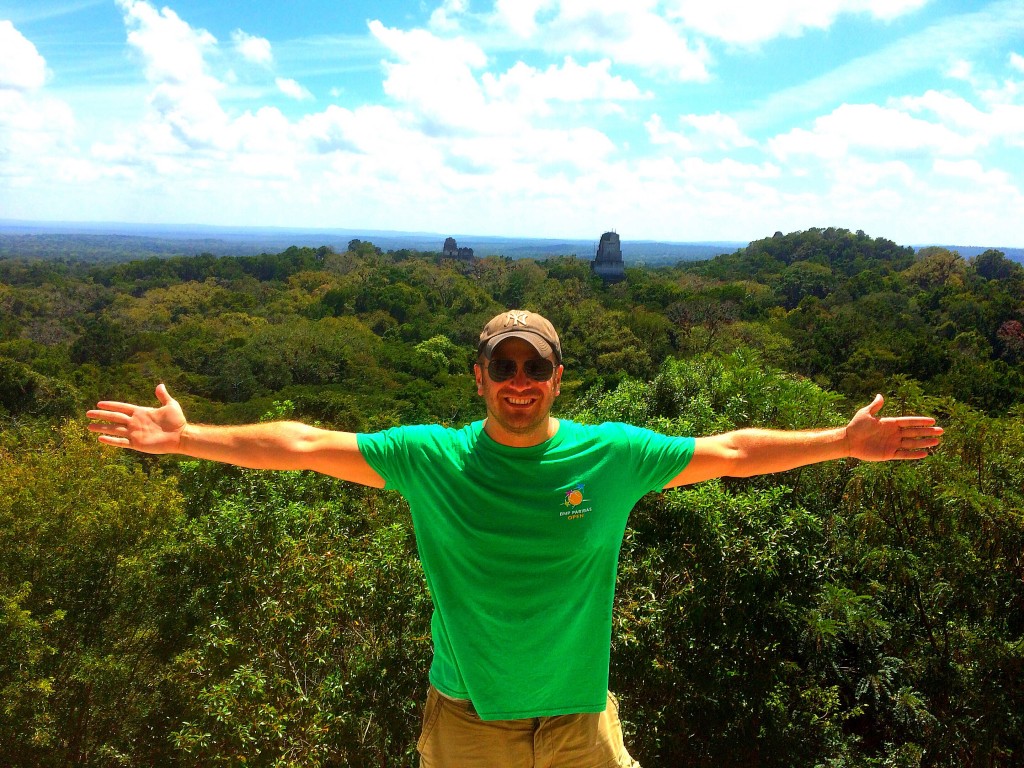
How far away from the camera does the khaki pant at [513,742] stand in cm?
237

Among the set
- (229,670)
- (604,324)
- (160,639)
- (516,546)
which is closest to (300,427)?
(516,546)

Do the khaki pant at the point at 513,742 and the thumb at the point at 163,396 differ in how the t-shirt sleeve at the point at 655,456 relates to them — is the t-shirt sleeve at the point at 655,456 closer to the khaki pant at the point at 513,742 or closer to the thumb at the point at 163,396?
the khaki pant at the point at 513,742

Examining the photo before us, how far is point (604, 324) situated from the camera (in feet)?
181

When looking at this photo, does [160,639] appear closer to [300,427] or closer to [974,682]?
[300,427]

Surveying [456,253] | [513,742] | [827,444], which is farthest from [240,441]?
[456,253]

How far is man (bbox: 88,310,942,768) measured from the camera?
7.48ft

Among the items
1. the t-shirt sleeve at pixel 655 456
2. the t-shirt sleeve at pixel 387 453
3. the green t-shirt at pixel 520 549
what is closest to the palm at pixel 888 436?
the t-shirt sleeve at pixel 655 456

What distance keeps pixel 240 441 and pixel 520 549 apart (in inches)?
41.7

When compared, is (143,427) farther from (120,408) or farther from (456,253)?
(456,253)

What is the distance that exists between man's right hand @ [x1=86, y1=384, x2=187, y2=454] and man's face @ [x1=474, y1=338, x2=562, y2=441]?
1.11 m

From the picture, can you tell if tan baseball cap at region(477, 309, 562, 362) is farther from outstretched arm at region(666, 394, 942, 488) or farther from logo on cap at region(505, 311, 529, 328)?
outstretched arm at region(666, 394, 942, 488)

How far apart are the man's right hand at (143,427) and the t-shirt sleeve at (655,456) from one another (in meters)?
1.60

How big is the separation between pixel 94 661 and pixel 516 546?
27.6ft

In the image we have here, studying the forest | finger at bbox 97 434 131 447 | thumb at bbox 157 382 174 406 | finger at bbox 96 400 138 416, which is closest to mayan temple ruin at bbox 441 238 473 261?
the forest
